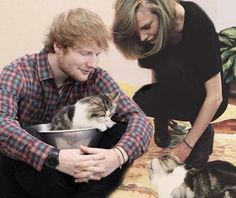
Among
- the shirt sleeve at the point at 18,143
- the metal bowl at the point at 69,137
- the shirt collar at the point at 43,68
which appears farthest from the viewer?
the shirt collar at the point at 43,68

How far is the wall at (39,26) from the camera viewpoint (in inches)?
68.1

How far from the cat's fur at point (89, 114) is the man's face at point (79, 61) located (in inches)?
4.3

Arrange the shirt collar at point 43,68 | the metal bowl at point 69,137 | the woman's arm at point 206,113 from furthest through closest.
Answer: the woman's arm at point 206,113 < the shirt collar at point 43,68 < the metal bowl at point 69,137

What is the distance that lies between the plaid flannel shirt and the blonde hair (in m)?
0.17

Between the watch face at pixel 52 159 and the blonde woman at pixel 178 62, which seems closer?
the watch face at pixel 52 159

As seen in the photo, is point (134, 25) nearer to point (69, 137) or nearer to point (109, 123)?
point (109, 123)

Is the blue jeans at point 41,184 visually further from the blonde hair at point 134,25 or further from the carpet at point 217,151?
the blonde hair at point 134,25

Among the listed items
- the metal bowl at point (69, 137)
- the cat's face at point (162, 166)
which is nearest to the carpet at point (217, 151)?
the cat's face at point (162, 166)

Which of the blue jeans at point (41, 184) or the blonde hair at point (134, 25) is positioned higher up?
the blonde hair at point (134, 25)

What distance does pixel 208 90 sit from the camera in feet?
5.58

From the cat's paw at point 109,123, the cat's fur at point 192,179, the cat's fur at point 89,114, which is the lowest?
the cat's fur at point 192,179

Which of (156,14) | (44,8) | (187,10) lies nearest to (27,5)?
(44,8)

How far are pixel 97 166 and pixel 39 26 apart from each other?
74cm

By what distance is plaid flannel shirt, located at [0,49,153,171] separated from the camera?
1364 millimetres
